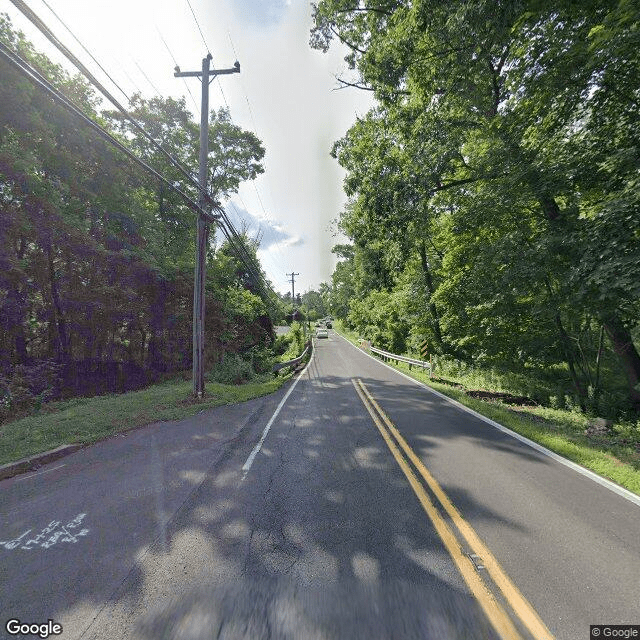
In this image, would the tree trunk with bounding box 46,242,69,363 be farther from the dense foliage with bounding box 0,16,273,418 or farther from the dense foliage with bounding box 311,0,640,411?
the dense foliage with bounding box 311,0,640,411

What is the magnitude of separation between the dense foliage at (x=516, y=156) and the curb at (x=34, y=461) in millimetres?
10595

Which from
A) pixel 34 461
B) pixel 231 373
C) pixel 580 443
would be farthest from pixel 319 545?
pixel 231 373

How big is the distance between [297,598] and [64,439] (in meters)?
6.33

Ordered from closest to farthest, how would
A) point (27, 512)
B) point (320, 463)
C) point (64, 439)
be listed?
point (27, 512) < point (320, 463) < point (64, 439)

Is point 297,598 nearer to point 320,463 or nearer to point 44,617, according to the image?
point 44,617

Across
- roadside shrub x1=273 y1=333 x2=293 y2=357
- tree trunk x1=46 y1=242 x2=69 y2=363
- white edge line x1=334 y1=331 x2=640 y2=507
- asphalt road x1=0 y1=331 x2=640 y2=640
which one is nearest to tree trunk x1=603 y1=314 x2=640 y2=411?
white edge line x1=334 y1=331 x2=640 y2=507

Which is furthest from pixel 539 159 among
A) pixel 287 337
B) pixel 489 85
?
pixel 287 337

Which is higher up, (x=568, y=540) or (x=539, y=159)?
(x=539, y=159)

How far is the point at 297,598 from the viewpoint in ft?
8.54

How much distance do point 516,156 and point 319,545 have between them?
10006 mm

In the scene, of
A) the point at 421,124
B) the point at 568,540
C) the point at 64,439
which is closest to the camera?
the point at 568,540

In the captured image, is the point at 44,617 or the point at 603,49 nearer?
the point at 44,617

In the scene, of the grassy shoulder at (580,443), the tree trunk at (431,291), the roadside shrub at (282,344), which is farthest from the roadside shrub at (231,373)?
the roadside shrub at (282,344)

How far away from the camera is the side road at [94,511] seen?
278 centimetres
